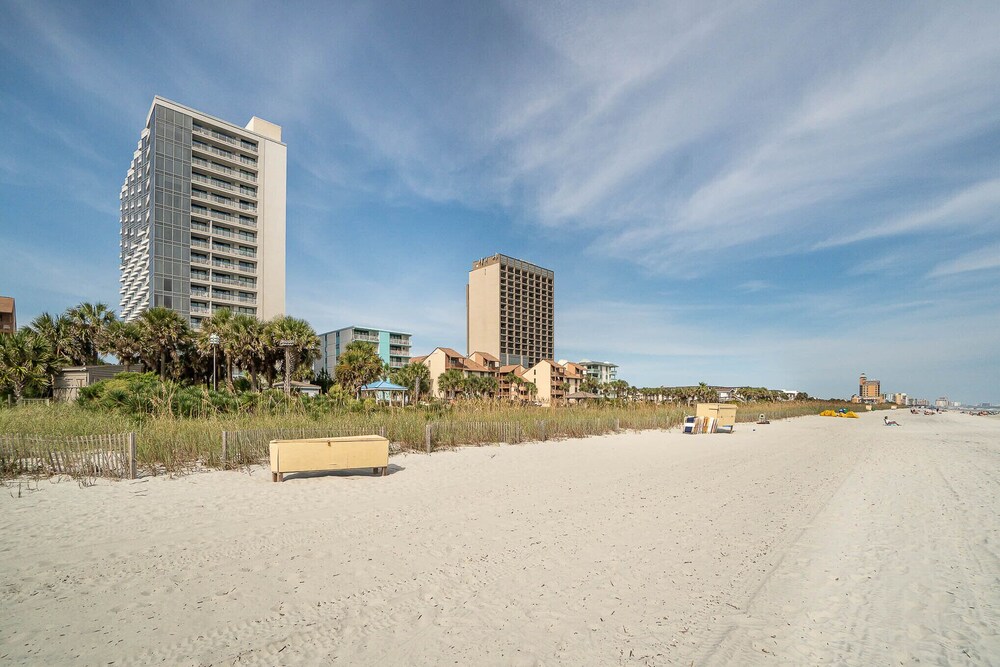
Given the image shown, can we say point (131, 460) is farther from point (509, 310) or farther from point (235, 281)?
point (509, 310)

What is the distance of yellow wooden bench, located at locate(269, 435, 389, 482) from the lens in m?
8.86

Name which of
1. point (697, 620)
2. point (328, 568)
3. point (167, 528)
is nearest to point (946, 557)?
point (697, 620)

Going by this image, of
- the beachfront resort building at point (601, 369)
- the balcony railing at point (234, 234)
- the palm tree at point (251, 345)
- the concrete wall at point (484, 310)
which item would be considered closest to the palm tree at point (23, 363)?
the palm tree at point (251, 345)

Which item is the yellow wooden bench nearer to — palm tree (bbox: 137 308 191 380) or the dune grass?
the dune grass

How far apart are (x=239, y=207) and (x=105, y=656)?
6329 centimetres

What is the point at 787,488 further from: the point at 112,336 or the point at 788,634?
the point at 112,336

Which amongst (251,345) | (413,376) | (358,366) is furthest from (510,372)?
(251,345)

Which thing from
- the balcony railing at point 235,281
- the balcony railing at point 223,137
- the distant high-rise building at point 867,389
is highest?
the balcony railing at point 223,137

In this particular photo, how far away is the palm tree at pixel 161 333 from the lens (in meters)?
34.6

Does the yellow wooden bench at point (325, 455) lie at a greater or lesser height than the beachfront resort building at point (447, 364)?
lesser

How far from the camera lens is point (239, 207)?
5725 cm

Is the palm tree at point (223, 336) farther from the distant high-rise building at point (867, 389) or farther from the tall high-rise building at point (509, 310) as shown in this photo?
the distant high-rise building at point (867, 389)

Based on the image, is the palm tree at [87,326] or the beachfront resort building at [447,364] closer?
the palm tree at [87,326]

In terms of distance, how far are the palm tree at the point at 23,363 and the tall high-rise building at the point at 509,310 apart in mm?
91343
